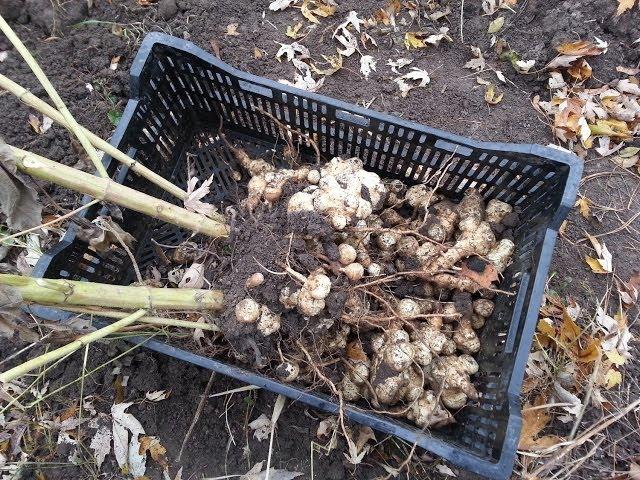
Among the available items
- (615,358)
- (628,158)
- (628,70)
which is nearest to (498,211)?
(615,358)

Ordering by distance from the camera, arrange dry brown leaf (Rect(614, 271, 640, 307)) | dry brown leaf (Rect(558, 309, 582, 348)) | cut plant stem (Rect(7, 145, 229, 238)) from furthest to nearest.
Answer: dry brown leaf (Rect(614, 271, 640, 307))
dry brown leaf (Rect(558, 309, 582, 348))
cut plant stem (Rect(7, 145, 229, 238))

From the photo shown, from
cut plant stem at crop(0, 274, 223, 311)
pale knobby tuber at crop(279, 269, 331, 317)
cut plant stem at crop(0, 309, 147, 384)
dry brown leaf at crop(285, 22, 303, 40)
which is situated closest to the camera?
cut plant stem at crop(0, 309, 147, 384)

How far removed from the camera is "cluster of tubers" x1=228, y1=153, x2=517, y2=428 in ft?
6.27

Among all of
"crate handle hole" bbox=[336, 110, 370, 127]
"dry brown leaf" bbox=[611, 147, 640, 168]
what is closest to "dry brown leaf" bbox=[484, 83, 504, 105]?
"dry brown leaf" bbox=[611, 147, 640, 168]

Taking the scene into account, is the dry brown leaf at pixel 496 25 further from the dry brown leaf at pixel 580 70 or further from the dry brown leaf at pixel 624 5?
the dry brown leaf at pixel 624 5

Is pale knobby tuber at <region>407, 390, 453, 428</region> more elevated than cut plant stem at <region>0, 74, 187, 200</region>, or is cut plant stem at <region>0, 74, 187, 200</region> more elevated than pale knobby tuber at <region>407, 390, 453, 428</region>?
cut plant stem at <region>0, 74, 187, 200</region>

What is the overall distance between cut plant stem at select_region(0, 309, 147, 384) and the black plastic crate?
0.89 ft

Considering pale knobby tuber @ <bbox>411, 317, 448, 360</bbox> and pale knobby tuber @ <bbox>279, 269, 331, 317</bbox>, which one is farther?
pale knobby tuber @ <bbox>411, 317, 448, 360</bbox>

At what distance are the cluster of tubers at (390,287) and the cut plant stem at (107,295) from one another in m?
0.17

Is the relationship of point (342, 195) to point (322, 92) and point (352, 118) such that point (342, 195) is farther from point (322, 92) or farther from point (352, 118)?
point (322, 92)

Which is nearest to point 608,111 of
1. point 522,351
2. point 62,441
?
point 522,351

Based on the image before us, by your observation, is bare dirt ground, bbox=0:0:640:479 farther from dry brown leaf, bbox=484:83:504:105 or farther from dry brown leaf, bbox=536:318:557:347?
dry brown leaf, bbox=536:318:557:347

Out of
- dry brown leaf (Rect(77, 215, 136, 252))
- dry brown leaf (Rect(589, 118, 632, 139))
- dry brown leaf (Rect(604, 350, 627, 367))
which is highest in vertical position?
dry brown leaf (Rect(589, 118, 632, 139))

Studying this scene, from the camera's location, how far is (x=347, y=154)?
93.7 inches
